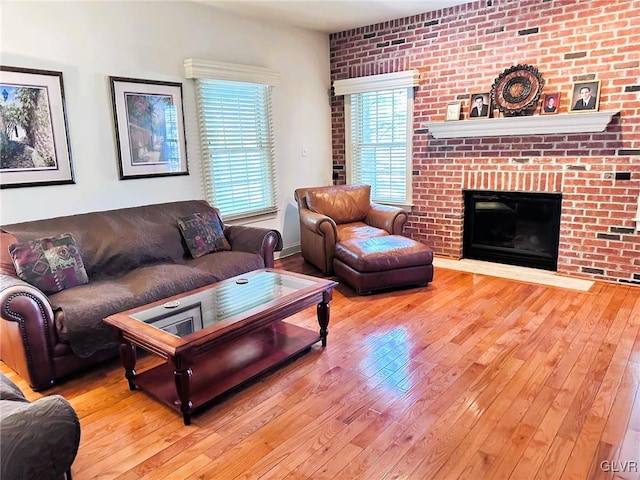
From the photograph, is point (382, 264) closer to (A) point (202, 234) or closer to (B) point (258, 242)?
(B) point (258, 242)

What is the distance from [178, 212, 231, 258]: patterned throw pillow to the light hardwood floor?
3.44ft

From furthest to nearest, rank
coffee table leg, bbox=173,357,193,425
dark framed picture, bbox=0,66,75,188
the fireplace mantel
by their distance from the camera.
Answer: the fireplace mantel
dark framed picture, bbox=0,66,75,188
coffee table leg, bbox=173,357,193,425

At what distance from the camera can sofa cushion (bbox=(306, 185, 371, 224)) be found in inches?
186

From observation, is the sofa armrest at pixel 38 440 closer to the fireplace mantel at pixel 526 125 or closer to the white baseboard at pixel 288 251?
the white baseboard at pixel 288 251

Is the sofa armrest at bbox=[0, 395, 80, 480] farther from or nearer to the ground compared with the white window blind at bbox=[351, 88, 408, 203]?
nearer to the ground

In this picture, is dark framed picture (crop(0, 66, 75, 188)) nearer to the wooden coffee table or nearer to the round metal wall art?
the wooden coffee table

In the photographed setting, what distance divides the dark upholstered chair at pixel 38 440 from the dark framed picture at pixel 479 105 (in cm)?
424

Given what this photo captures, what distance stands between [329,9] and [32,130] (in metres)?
2.83

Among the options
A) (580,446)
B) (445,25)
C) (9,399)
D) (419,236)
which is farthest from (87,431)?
(445,25)

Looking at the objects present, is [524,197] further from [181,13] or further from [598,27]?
[181,13]

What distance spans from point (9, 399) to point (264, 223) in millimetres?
3509

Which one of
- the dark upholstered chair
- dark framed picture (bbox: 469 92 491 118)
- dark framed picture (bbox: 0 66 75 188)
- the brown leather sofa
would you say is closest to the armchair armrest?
the brown leather sofa

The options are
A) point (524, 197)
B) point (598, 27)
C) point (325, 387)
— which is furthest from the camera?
point (524, 197)

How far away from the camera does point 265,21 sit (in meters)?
4.66
